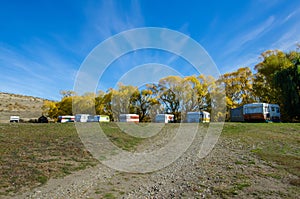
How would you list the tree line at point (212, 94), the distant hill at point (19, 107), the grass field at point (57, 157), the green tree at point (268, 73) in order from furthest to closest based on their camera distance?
the distant hill at point (19, 107), the green tree at point (268, 73), the tree line at point (212, 94), the grass field at point (57, 157)

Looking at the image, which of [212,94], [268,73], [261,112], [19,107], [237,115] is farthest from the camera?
[19,107]

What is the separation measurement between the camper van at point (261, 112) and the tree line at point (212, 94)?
5.04 metres

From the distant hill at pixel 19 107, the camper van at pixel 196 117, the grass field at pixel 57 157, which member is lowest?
the grass field at pixel 57 157

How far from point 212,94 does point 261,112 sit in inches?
763

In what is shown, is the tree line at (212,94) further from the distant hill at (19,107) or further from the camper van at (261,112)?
the distant hill at (19,107)

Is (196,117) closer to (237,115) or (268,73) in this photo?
(237,115)

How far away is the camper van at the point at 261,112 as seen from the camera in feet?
105

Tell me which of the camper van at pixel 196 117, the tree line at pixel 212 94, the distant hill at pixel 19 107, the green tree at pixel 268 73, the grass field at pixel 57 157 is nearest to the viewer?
the grass field at pixel 57 157

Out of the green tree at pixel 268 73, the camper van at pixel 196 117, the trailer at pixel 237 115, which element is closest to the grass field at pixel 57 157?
the camper van at pixel 196 117

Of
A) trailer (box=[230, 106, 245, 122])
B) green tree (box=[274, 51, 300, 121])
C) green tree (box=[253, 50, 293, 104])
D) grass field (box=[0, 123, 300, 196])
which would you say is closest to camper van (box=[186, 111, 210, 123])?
trailer (box=[230, 106, 245, 122])

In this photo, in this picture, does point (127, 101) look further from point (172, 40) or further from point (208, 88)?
point (172, 40)

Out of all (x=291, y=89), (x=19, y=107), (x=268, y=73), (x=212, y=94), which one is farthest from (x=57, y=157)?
(x=19, y=107)

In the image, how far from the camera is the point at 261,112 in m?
31.8

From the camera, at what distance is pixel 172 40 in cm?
1642
